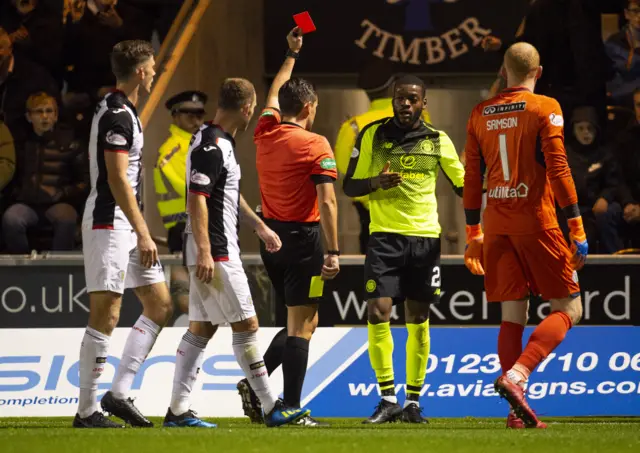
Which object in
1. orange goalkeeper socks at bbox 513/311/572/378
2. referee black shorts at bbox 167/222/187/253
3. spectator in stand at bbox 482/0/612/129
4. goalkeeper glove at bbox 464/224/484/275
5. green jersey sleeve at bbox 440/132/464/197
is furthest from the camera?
spectator in stand at bbox 482/0/612/129

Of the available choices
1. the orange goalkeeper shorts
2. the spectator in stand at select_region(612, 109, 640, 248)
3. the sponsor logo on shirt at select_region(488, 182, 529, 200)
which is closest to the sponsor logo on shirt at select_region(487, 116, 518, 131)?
the sponsor logo on shirt at select_region(488, 182, 529, 200)

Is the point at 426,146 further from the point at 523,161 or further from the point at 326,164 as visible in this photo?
the point at 523,161

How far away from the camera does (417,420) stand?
849 cm

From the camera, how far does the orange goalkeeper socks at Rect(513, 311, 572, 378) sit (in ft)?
24.2

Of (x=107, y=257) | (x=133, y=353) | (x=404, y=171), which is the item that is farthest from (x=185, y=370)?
(x=404, y=171)

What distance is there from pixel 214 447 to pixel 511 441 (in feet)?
4.55

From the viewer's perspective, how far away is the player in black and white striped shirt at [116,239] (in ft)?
24.2

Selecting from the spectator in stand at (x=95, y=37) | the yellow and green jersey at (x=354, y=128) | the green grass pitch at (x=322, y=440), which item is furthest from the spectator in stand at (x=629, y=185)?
the spectator in stand at (x=95, y=37)

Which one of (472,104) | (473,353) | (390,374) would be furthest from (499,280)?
(472,104)

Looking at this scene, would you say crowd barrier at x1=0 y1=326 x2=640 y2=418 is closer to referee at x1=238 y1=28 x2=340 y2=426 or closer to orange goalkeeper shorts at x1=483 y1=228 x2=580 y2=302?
referee at x1=238 y1=28 x2=340 y2=426

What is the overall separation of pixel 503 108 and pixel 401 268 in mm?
1400

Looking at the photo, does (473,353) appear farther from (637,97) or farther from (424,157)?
(637,97)

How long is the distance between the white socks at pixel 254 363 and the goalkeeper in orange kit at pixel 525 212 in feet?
4.25

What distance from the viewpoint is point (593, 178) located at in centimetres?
1160
